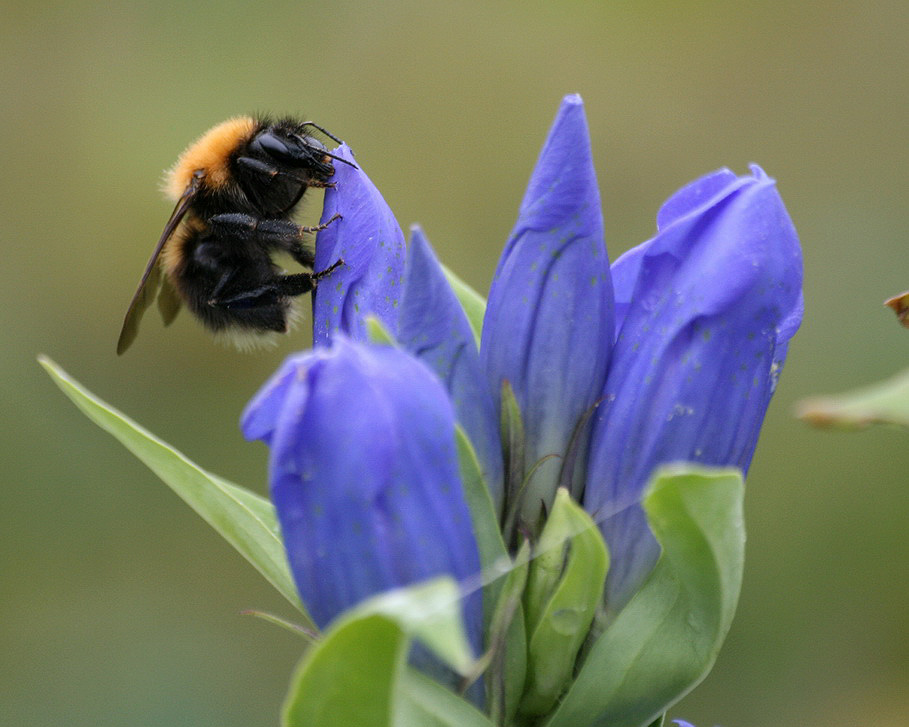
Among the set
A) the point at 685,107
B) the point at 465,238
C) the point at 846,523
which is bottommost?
the point at 846,523

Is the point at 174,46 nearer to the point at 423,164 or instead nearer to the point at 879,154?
the point at 423,164

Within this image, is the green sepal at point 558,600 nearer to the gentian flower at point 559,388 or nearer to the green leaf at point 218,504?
the gentian flower at point 559,388

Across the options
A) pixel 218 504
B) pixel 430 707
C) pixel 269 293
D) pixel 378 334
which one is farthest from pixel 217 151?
pixel 430 707

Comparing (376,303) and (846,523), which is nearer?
(376,303)

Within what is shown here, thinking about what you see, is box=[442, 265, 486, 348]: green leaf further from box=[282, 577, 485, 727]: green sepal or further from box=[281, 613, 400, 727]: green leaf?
box=[281, 613, 400, 727]: green leaf

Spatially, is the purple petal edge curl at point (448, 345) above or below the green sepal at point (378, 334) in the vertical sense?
below

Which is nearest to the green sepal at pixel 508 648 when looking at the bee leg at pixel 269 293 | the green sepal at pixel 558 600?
the green sepal at pixel 558 600

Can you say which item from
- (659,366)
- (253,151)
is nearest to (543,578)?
(659,366)
